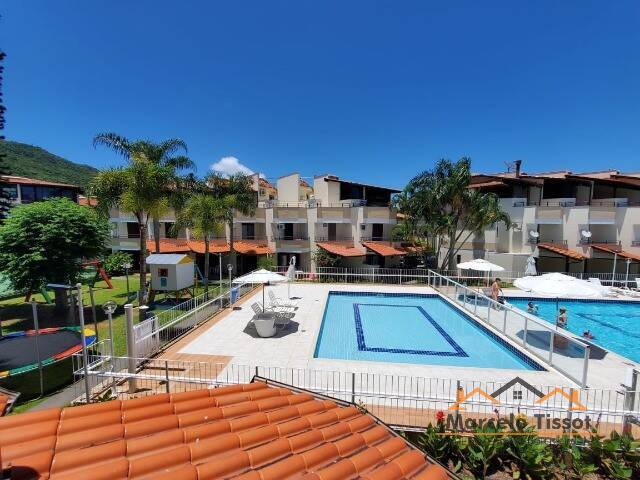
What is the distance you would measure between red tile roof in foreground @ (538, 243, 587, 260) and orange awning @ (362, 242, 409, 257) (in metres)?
13.4

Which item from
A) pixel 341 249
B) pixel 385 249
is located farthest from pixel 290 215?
pixel 385 249

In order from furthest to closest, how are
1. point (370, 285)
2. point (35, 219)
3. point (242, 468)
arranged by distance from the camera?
point (370, 285), point (35, 219), point (242, 468)

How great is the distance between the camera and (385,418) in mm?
7906

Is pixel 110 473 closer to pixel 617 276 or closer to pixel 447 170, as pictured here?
pixel 447 170

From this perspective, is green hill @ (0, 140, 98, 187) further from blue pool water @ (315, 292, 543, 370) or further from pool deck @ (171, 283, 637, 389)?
blue pool water @ (315, 292, 543, 370)

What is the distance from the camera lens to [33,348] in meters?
11.5

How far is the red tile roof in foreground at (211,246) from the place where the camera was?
3272cm

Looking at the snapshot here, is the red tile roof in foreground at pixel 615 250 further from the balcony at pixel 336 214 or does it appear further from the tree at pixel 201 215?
the tree at pixel 201 215

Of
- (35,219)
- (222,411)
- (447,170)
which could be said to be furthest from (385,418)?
(447,170)

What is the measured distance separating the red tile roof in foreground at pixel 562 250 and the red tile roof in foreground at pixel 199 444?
106 ft

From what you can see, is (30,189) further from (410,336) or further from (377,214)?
(410,336)

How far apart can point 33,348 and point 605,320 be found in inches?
1169

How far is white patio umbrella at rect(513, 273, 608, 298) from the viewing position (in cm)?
1295

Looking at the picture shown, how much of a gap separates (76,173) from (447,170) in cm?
9255
